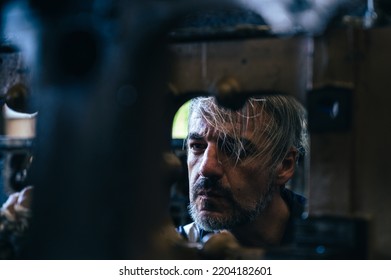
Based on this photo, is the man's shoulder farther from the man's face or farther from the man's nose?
the man's nose

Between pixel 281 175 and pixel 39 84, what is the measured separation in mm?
1008

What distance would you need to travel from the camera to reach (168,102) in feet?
Answer: 3.88

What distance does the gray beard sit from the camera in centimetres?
189

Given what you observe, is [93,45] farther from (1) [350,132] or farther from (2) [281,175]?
(2) [281,175]

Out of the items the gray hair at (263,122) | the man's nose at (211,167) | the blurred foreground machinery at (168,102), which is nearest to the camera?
the blurred foreground machinery at (168,102)

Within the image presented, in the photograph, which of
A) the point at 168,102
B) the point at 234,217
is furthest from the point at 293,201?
the point at 168,102

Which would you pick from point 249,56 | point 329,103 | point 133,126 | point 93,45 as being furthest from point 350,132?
point 93,45

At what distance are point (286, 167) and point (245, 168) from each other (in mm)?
237

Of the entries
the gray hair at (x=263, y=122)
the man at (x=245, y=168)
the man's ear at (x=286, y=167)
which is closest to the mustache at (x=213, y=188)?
the man at (x=245, y=168)

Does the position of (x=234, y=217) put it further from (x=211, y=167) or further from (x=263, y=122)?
(x=263, y=122)

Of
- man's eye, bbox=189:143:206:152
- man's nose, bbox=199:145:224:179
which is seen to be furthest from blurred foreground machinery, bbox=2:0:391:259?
man's eye, bbox=189:143:206:152

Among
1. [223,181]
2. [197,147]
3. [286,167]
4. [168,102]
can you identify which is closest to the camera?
[168,102]

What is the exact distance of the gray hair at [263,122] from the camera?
1948 millimetres

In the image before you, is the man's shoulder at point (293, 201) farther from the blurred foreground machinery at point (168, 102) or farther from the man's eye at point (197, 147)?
the blurred foreground machinery at point (168, 102)
